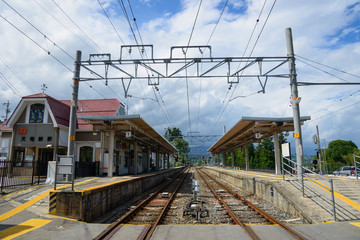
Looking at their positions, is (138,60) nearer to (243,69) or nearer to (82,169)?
(243,69)

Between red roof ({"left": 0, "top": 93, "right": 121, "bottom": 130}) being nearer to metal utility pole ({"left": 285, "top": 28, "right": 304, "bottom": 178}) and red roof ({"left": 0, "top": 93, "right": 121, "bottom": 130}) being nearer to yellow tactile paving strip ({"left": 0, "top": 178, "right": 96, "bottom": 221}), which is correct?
yellow tactile paving strip ({"left": 0, "top": 178, "right": 96, "bottom": 221})

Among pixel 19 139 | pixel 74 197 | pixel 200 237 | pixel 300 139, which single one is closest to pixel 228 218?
pixel 200 237

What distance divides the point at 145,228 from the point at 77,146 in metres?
18.3

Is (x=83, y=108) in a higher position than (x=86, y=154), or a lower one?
higher

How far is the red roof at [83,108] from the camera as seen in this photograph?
2130 centimetres

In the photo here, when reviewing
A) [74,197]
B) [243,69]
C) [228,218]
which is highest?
[243,69]

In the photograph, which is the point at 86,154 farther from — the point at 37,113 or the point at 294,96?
the point at 294,96

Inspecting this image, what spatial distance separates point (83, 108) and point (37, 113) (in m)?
5.55

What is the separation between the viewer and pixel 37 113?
21.5 meters

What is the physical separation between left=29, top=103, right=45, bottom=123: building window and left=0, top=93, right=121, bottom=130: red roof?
3.25ft

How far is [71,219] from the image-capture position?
7.72 metres

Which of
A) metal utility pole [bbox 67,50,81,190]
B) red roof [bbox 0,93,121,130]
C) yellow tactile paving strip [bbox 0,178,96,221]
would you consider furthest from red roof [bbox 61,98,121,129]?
yellow tactile paving strip [bbox 0,178,96,221]

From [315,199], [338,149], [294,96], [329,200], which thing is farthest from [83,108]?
[338,149]

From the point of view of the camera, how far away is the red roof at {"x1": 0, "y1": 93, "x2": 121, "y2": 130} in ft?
69.9
